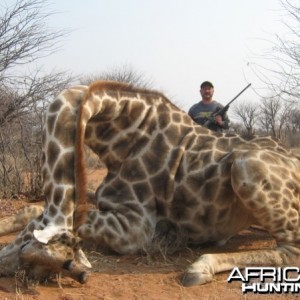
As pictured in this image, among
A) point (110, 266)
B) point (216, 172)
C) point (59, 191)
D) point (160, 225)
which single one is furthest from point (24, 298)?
point (216, 172)

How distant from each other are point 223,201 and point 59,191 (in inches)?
63.1

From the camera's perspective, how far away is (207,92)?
25.8 ft

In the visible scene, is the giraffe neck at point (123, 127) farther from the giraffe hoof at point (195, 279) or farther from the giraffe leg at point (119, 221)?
the giraffe hoof at point (195, 279)

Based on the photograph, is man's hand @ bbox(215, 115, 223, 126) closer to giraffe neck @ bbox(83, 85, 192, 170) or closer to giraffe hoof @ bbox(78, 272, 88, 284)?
giraffe neck @ bbox(83, 85, 192, 170)

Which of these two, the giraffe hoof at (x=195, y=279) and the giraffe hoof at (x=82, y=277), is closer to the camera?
the giraffe hoof at (x=82, y=277)

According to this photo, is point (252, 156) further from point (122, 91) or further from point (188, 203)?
point (122, 91)

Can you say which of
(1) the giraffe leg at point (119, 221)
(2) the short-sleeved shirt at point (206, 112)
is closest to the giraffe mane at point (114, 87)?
(1) the giraffe leg at point (119, 221)

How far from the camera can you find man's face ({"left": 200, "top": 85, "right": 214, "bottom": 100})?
7.85 m

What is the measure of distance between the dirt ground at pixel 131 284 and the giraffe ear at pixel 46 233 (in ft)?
1.05

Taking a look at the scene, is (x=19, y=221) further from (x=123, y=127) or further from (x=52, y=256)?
(x=52, y=256)

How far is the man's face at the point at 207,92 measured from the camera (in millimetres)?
7852

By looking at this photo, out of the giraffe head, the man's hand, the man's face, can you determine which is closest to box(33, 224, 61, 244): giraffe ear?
the giraffe head

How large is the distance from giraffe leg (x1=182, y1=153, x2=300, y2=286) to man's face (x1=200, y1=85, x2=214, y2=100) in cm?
364

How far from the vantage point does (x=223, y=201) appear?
4.56 metres
